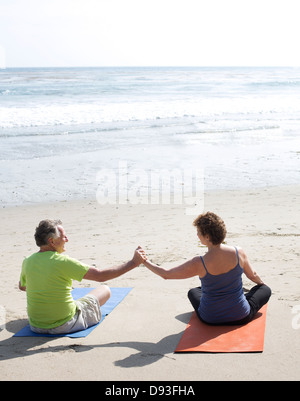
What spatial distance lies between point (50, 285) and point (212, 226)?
4.68ft

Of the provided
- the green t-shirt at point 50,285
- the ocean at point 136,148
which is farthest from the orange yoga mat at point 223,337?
the ocean at point 136,148

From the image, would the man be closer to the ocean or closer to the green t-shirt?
the green t-shirt

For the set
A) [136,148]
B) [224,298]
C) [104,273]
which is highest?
[136,148]

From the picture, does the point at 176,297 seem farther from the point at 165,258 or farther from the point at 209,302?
the point at 165,258

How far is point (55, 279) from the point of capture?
421cm

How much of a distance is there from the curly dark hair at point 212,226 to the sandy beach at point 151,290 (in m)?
0.86

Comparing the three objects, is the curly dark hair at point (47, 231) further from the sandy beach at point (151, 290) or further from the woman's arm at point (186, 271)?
the woman's arm at point (186, 271)

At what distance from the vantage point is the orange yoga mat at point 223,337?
3838 millimetres

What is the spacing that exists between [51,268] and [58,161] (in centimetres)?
891

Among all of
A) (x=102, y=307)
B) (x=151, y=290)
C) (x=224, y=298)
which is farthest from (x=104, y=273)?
(x=151, y=290)

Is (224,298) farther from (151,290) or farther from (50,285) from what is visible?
(50,285)

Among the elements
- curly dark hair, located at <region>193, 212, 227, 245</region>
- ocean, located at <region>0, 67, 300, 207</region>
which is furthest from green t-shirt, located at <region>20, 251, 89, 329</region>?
ocean, located at <region>0, 67, 300, 207</region>

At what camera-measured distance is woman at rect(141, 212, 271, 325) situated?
Result: 13.5 ft

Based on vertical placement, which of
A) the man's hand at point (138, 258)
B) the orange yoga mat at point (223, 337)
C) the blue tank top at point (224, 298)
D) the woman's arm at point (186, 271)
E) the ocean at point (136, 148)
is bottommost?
the orange yoga mat at point (223, 337)
